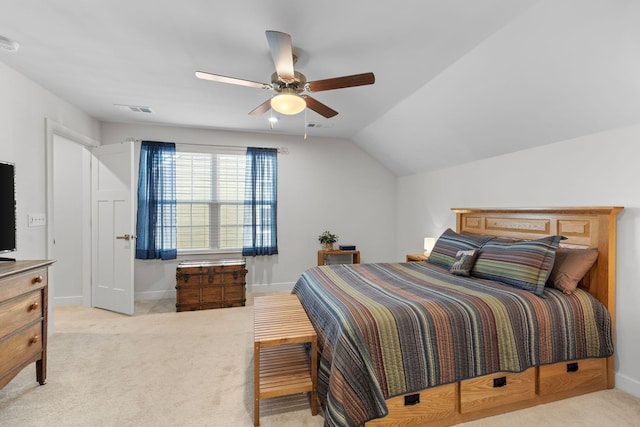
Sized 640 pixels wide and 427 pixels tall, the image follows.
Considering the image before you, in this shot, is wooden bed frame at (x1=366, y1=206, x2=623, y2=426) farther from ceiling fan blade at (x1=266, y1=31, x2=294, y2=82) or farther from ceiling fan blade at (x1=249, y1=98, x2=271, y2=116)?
ceiling fan blade at (x1=249, y1=98, x2=271, y2=116)

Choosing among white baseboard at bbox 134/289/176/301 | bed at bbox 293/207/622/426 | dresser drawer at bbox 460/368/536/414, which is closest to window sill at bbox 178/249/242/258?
white baseboard at bbox 134/289/176/301

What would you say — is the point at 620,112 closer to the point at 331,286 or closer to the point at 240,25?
the point at 331,286

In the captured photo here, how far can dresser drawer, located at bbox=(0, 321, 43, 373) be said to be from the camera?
6.25ft

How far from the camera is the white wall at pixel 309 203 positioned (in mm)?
4535

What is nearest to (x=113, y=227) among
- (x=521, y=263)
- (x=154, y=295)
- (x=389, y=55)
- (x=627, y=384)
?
(x=154, y=295)

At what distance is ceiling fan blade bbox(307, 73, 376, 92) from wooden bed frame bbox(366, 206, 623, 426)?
2.03 m

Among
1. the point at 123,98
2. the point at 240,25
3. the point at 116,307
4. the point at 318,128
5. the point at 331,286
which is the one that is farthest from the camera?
the point at 318,128

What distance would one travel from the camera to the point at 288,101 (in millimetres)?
2256

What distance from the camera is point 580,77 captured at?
6.98 feet

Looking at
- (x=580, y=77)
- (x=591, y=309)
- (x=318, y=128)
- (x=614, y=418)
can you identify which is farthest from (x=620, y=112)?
(x=318, y=128)

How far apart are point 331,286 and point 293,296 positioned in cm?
47

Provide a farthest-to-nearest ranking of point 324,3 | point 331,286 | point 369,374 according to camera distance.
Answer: point 331,286 < point 324,3 < point 369,374

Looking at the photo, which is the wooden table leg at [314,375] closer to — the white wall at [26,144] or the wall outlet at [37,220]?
the white wall at [26,144]

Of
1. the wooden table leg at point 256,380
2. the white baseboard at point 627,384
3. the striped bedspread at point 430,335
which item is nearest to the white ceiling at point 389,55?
the striped bedspread at point 430,335
